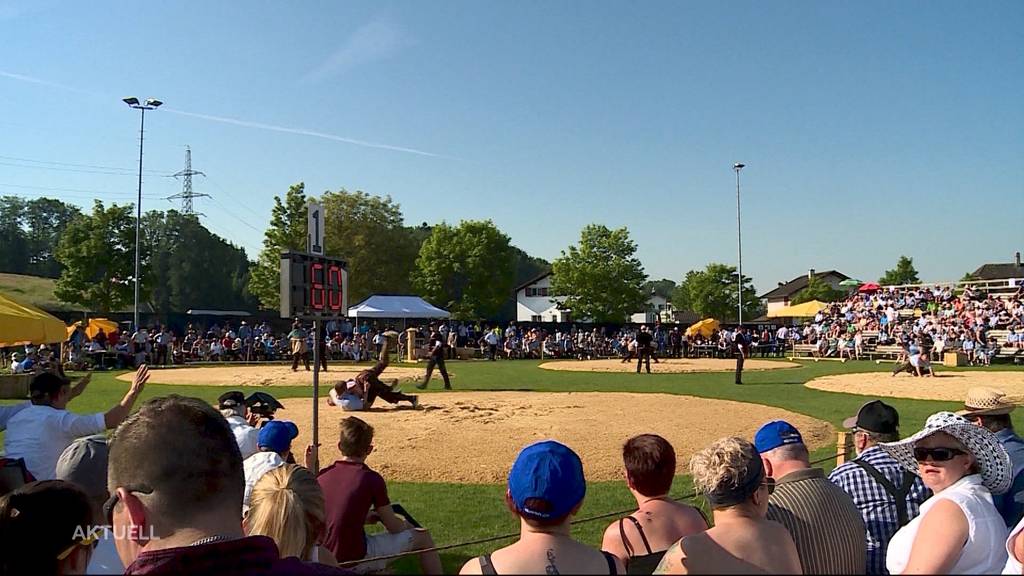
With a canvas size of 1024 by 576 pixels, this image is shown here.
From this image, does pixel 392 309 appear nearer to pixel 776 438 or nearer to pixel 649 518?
pixel 776 438

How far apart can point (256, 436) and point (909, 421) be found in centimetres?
1272

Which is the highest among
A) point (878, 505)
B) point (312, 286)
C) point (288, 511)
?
point (312, 286)

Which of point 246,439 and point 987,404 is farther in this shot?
point 246,439

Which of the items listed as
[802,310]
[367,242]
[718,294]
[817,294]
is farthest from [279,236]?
[817,294]

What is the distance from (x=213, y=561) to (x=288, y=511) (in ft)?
5.70

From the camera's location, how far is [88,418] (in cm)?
615

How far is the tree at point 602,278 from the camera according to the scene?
220ft

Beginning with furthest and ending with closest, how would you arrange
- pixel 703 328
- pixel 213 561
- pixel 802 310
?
pixel 802 310, pixel 703 328, pixel 213 561

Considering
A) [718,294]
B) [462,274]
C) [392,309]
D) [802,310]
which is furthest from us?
[718,294]

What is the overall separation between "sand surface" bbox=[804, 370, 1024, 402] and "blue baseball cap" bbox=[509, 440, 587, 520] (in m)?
18.6

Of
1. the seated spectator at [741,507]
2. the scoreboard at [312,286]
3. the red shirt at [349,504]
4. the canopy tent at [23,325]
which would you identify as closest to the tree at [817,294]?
the canopy tent at [23,325]

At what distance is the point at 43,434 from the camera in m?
6.00

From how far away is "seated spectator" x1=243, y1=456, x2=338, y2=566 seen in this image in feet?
12.0

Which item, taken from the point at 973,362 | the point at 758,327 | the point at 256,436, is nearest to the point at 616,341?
the point at 758,327
